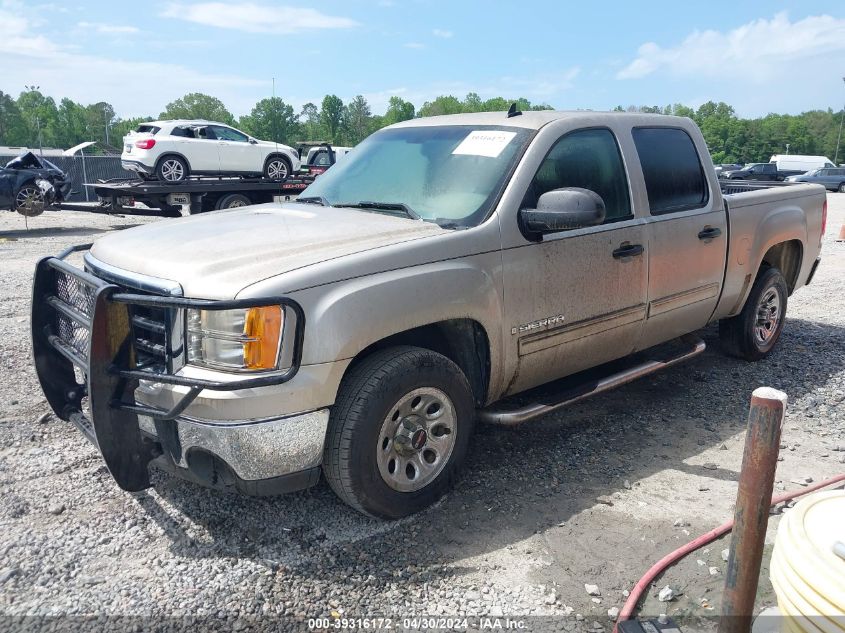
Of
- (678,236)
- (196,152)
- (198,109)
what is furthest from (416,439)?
(198,109)

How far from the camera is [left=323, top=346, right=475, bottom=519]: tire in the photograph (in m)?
3.00

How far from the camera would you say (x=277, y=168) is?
742 inches

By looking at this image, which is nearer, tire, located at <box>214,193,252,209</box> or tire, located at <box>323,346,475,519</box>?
tire, located at <box>323,346,475,519</box>

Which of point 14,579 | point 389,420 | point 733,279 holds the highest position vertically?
point 733,279

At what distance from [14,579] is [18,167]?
15759 mm

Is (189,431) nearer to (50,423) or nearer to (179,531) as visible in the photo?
(179,531)

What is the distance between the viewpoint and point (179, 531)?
10.6 ft

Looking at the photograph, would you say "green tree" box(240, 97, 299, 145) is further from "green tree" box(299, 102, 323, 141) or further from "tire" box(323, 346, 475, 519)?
Answer: "tire" box(323, 346, 475, 519)

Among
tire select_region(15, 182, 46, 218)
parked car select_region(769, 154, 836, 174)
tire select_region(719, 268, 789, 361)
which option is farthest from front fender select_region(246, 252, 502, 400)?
parked car select_region(769, 154, 836, 174)

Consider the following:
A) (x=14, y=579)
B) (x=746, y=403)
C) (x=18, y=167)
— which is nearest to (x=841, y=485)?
(x=746, y=403)

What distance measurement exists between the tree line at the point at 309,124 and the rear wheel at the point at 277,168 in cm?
9049

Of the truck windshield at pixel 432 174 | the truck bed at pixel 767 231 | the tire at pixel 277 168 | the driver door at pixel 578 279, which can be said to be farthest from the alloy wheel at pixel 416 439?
the tire at pixel 277 168

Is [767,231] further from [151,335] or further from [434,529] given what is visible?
[151,335]

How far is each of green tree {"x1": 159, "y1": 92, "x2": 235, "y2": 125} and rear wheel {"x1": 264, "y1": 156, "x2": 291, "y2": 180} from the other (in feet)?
362
